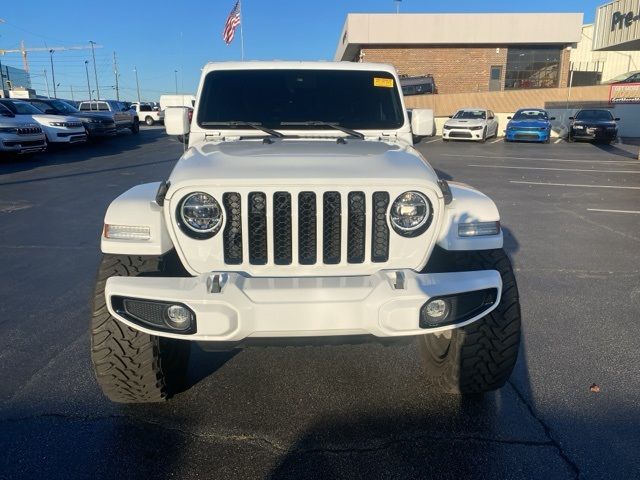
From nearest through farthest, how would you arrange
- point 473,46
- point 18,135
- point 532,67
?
point 18,135
point 473,46
point 532,67

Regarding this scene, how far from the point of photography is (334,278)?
247 cm

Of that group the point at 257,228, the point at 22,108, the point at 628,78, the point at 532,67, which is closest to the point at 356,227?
the point at 257,228

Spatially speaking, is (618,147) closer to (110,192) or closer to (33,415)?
(110,192)

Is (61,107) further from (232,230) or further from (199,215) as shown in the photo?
(232,230)

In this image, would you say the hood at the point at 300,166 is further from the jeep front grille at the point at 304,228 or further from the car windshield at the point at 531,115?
the car windshield at the point at 531,115

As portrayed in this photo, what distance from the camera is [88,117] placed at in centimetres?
2131

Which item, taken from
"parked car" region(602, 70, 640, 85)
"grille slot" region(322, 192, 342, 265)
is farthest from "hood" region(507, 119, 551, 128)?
"grille slot" region(322, 192, 342, 265)

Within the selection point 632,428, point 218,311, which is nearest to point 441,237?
point 218,311

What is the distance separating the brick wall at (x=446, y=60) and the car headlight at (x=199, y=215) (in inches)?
1372

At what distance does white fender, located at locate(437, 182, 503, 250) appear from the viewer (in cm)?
264

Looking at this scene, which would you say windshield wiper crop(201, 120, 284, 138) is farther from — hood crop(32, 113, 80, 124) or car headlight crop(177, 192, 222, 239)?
hood crop(32, 113, 80, 124)

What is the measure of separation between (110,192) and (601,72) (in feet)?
154

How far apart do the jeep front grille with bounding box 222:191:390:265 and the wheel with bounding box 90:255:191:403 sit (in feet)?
1.67

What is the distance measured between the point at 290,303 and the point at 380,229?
626 millimetres
